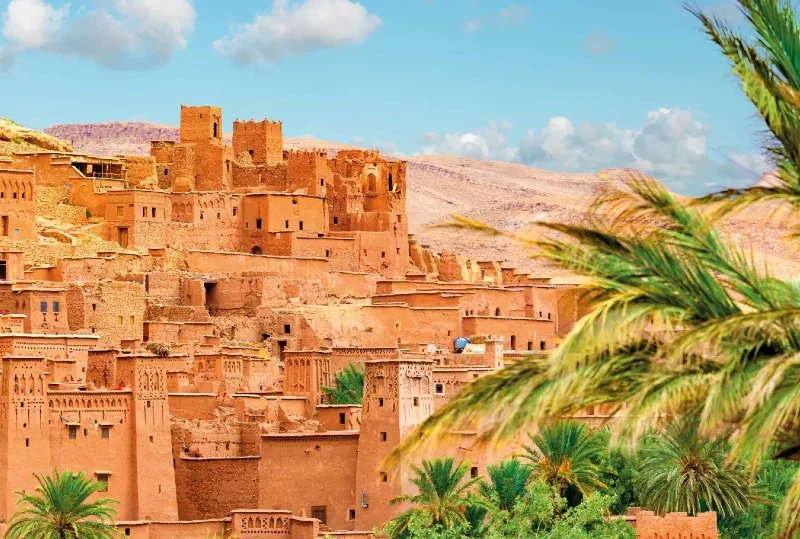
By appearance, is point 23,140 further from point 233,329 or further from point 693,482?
point 693,482

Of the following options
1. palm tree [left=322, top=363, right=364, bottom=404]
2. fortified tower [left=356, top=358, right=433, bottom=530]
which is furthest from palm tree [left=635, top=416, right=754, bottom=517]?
palm tree [left=322, top=363, right=364, bottom=404]

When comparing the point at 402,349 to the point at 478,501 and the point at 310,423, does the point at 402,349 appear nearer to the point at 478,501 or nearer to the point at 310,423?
the point at 310,423

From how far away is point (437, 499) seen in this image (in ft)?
112

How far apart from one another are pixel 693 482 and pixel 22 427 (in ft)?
40.2

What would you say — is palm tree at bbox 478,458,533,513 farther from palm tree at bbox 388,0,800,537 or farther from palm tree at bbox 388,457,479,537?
Answer: palm tree at bbox 388,0,800,537

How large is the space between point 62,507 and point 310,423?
7.67 meters

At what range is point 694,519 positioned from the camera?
92.6 feet

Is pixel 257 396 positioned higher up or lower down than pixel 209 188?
lower down

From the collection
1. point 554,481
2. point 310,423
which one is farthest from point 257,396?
point 554,481

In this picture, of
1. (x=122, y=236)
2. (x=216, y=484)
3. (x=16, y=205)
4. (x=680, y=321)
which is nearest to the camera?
(x=680, y=321)

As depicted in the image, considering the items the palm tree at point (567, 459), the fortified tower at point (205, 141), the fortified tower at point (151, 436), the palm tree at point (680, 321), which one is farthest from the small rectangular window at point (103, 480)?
the palm tree at point (680, 321)

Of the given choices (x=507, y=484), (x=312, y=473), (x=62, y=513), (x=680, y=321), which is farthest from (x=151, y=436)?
(x=680, y=321)

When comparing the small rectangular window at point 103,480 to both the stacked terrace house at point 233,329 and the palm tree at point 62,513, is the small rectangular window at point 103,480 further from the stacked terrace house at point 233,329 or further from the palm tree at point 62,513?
the palm tree at point 62,513

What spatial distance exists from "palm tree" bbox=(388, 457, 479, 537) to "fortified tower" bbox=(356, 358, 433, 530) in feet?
6.51
